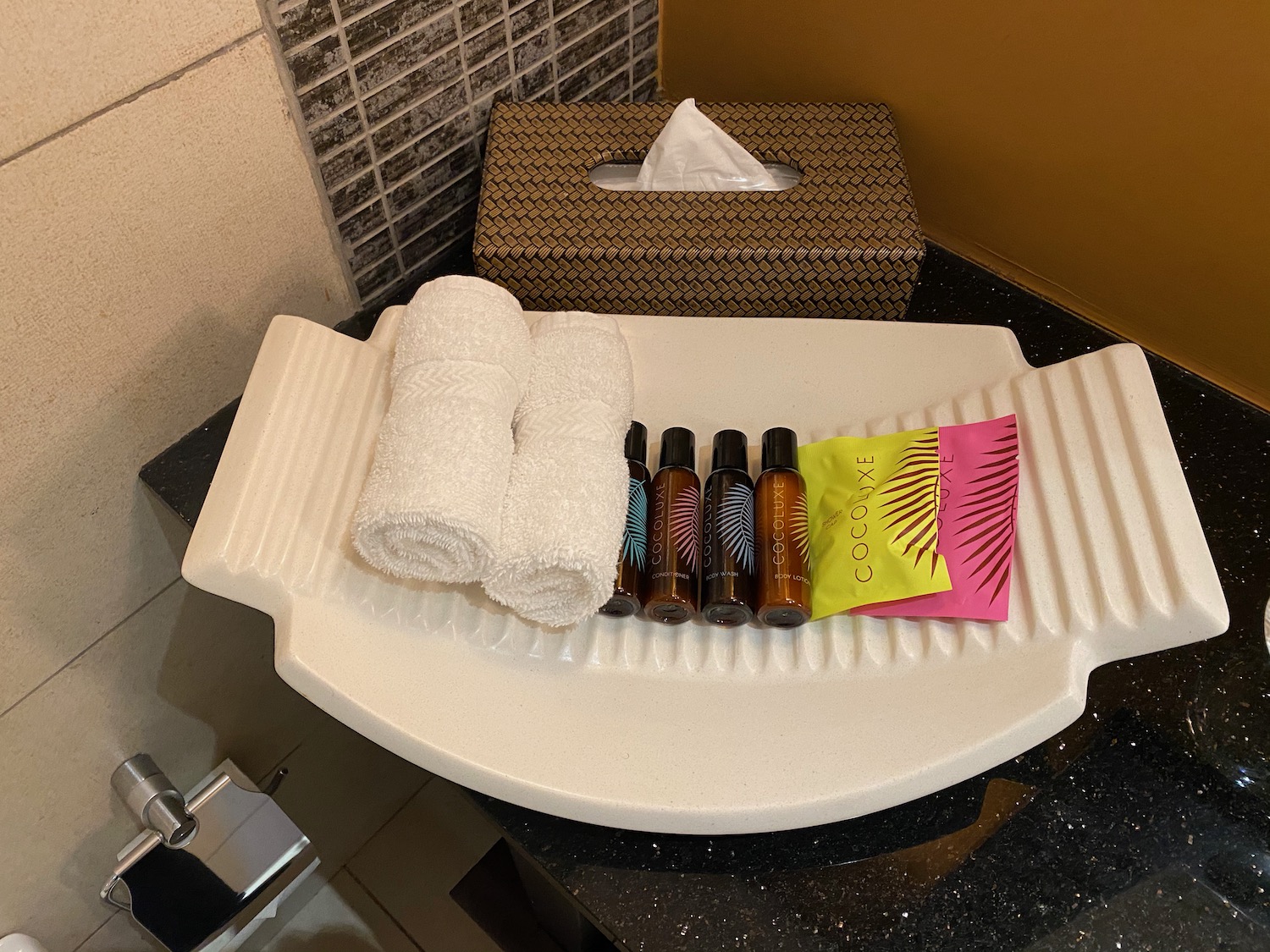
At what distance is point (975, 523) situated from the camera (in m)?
0.59

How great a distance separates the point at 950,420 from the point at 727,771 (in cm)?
31

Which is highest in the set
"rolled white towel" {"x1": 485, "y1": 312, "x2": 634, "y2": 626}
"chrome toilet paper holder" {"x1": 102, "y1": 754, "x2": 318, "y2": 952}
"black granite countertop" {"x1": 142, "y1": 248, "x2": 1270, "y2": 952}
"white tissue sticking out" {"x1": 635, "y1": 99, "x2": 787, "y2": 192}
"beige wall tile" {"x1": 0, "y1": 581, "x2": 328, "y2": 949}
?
"white tissue sticking out" {"x1": 635, "y1": 99, "x2": 787, "y2": 192}

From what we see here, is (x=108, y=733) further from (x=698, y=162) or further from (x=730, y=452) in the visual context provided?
(x=698, y=162)

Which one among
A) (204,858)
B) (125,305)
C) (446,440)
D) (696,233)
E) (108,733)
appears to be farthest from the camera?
(204,858)

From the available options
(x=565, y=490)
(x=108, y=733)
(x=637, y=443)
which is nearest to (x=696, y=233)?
(x=637, y=443)

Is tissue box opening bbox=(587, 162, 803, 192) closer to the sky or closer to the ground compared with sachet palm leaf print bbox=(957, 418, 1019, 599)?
closer to the sky

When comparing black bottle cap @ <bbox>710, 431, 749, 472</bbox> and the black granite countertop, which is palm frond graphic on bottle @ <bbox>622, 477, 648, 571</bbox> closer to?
black bottle cap @ <bbox>710, 431, 749, 472</bbox>

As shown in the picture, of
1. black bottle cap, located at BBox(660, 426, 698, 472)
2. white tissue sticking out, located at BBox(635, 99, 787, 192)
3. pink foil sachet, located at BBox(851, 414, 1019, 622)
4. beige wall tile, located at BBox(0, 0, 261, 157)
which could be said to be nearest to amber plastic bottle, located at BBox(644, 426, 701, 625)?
black bottle cap, located at BBox(660, 426, 698, 472)

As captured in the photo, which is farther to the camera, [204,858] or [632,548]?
[204,858]

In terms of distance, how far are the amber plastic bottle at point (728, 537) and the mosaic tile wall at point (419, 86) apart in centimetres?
35

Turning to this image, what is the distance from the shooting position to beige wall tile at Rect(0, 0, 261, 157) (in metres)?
0.50

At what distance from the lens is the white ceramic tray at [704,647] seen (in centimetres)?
54

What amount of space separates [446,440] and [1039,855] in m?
0.46

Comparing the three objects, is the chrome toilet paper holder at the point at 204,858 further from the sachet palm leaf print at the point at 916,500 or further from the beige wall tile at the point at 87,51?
the sachet palm leaf print at the point at 916,500
